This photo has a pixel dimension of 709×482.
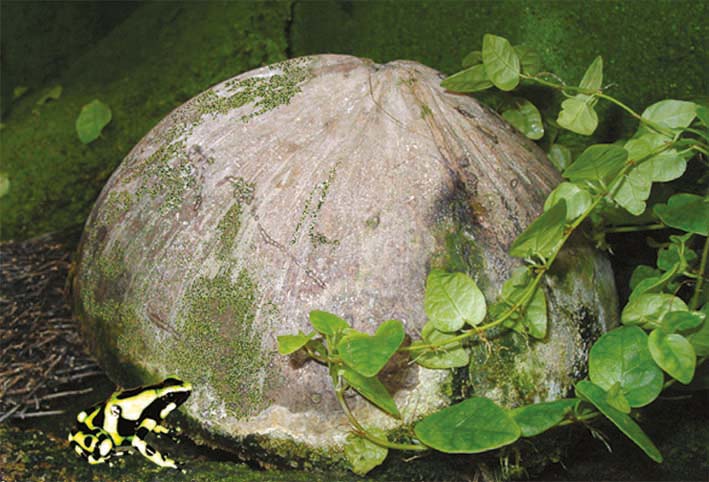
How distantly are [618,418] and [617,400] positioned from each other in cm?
10

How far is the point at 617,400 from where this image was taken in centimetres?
156

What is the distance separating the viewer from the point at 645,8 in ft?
7.70

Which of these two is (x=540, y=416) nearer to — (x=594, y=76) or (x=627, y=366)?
(x=627, y=366)

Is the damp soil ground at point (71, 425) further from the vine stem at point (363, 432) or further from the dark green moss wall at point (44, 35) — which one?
the dark green moss wall at point (44, 35)

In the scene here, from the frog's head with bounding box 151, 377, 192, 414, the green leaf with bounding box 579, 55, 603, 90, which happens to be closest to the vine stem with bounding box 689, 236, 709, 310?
the green leaf with bounding box 579, 55, 603, 90

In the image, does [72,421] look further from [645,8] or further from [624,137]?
[645,8]

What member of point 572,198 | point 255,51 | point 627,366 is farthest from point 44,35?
point 627,366

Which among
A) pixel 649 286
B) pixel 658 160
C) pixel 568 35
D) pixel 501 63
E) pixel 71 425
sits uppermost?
pixel 501 63

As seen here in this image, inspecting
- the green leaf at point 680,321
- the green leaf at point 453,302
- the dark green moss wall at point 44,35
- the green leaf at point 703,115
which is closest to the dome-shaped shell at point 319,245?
the green leaf at point 453,302

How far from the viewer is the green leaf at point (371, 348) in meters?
1.52

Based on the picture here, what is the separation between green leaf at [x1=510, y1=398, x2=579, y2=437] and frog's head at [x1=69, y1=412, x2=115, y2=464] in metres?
0.91

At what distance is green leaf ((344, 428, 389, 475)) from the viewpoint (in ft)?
5.84

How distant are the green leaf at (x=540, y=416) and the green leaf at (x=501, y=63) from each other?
80cm

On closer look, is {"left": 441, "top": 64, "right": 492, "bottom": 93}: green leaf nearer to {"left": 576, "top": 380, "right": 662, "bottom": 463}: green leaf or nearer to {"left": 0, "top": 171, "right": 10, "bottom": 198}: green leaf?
{"left": 576, "top": 380, "right": 662, "bottom": 463}: green leaf
